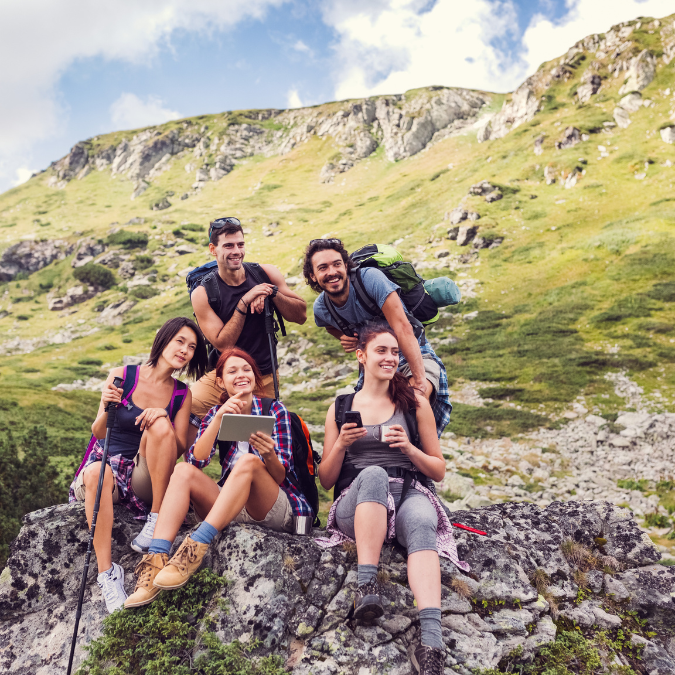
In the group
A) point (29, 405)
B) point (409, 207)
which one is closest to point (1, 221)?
point (409, 207)

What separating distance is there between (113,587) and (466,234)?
4206 centimetres

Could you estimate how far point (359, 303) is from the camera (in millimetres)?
4562

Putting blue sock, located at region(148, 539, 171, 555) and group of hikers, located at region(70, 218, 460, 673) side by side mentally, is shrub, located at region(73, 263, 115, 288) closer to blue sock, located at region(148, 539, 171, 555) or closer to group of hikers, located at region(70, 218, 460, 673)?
group of hikers, located at region(70, 218, 460, 673)

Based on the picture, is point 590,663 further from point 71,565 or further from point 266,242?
point 266,242

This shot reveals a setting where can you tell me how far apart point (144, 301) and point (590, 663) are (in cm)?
5791

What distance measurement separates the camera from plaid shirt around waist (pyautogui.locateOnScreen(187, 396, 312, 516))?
4301 millimetres

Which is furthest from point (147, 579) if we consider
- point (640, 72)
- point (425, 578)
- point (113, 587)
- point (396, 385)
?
point (640, 72)

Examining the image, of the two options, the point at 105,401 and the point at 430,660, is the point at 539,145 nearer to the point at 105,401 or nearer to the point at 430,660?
the point at 105,401

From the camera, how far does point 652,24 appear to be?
190 ft

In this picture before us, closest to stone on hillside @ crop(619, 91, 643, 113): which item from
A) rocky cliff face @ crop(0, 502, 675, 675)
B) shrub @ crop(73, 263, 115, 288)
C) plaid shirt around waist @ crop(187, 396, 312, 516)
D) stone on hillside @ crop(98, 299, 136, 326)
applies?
stone on hillside @ crop(98, 299, 136, 326)

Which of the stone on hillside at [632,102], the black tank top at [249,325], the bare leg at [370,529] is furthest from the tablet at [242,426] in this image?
the stone on hillside at [632,102]

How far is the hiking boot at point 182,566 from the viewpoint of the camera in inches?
137

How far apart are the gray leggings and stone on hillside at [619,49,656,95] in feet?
218

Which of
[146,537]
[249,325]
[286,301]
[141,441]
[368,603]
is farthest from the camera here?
[249,325]
